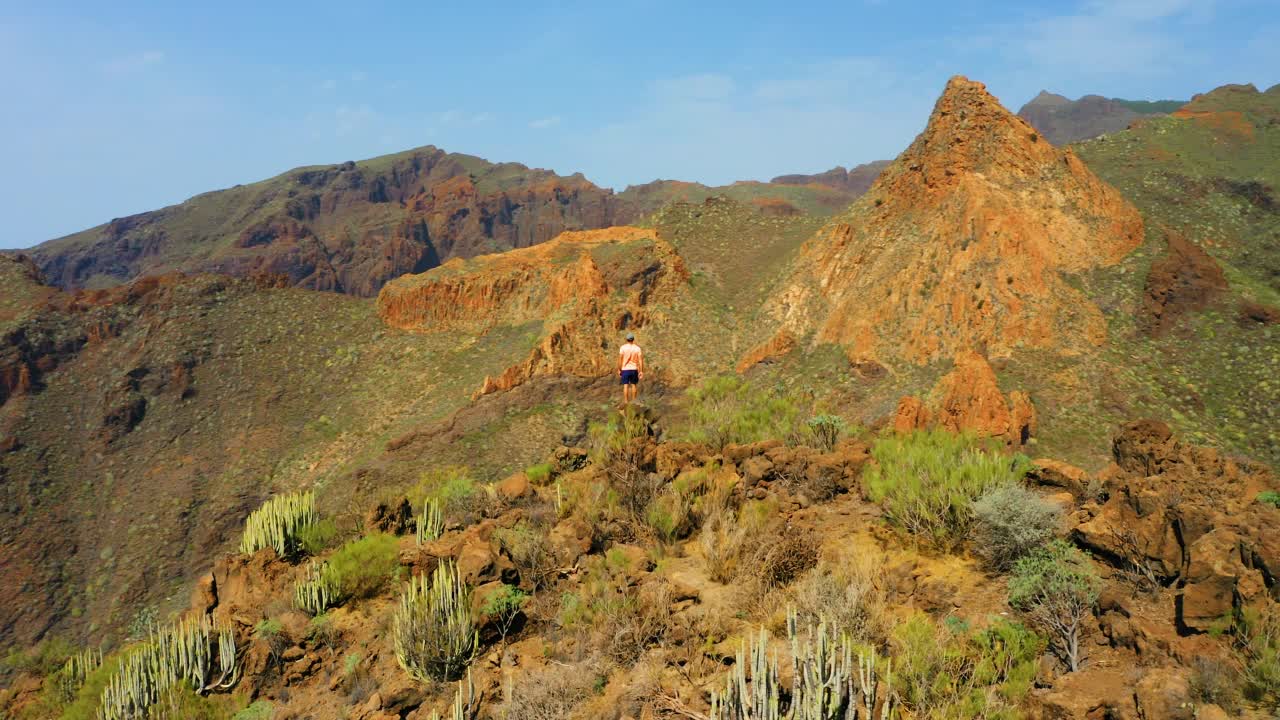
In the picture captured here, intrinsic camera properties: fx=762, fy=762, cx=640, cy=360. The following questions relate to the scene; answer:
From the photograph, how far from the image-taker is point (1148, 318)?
82.6 feet

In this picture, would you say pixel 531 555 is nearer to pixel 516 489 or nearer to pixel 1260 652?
pixel 516 489

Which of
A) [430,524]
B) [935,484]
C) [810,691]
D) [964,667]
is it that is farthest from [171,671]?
[935,484]

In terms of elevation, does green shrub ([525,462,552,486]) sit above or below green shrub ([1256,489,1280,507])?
above

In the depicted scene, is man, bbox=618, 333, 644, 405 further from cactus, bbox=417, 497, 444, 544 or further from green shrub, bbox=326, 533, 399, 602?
green shrub, bbox=326, 533, 399, 602

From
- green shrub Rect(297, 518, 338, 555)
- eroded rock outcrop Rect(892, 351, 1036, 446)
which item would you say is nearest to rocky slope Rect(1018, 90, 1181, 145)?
eroded rock outcrop Rect(892, 351, 1036, 446)

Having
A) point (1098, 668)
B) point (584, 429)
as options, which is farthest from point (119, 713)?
point (584, 429)

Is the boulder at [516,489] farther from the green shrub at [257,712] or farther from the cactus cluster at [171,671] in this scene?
the green shrub at [257,712]

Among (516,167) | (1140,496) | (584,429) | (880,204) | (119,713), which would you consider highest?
(516,167)

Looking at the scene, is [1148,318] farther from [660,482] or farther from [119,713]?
[119,713]

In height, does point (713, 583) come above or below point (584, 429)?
above

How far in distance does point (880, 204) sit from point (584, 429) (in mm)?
16533

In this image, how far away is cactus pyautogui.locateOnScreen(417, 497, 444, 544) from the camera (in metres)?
11.8

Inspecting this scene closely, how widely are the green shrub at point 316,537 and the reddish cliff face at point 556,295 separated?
2115 centimetres

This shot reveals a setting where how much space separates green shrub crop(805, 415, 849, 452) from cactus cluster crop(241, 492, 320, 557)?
28.3 feet
